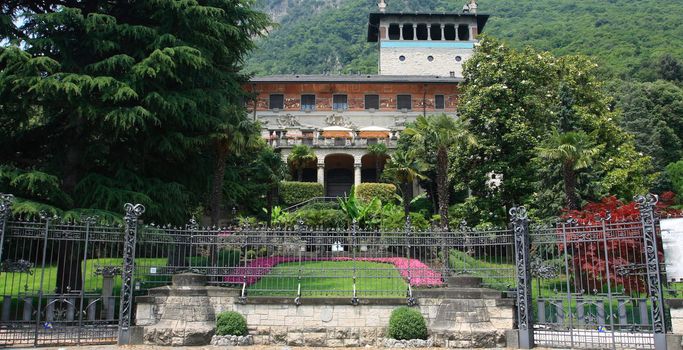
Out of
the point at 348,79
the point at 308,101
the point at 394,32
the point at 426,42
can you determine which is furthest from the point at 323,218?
the point at 394,32

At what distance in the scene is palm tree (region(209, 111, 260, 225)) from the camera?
17812 mm

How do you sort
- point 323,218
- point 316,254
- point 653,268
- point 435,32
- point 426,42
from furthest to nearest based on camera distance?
point 435,32
point 426,42
point 323,218
point 316,254
point 653,268

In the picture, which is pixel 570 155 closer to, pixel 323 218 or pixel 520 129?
pixel 520 129

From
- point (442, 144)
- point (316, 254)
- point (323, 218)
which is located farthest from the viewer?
point (323, 218)

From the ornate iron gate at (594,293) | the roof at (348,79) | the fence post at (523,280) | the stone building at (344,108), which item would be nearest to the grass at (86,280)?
the fence post at (523,280)

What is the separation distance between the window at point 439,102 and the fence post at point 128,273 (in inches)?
1467

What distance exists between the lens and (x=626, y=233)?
40.9 feet

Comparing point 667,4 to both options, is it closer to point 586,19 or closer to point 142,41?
point 586,19

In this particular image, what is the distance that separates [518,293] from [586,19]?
8217 cm

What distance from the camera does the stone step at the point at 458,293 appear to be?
1249 centimetres

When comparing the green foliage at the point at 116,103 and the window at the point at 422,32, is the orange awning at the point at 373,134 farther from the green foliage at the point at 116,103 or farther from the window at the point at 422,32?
the green foliage at the point at 116,103

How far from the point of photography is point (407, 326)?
12.3 metres

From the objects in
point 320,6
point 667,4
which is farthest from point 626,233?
point 320,6

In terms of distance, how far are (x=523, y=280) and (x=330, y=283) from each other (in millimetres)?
5671
